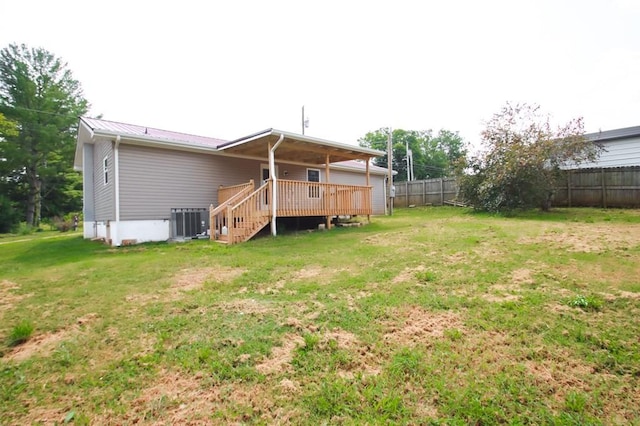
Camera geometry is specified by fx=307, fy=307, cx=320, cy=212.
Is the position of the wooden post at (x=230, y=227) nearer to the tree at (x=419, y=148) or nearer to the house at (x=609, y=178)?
the house at (x=609, y=178)

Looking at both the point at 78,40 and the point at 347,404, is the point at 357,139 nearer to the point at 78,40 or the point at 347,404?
the point at 78,40

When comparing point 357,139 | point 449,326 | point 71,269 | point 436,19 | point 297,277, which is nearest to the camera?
point 449,326

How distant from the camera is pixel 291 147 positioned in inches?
409

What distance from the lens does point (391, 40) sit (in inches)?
408

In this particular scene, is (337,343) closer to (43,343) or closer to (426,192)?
(43,343)

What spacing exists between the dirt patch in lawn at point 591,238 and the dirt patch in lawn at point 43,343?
23.9 ft

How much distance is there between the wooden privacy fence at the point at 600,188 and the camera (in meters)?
11.4

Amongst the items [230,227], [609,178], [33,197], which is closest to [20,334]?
[230,227]

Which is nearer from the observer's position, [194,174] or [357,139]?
[194,174]

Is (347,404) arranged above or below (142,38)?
below

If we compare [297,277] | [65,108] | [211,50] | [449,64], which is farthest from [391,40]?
[65,108]

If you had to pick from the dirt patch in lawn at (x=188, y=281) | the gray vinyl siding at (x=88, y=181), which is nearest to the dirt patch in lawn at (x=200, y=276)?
the dirt patch in lawn at (x=188, y=281)

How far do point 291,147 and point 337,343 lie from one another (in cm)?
845

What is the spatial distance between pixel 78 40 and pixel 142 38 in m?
3.13
